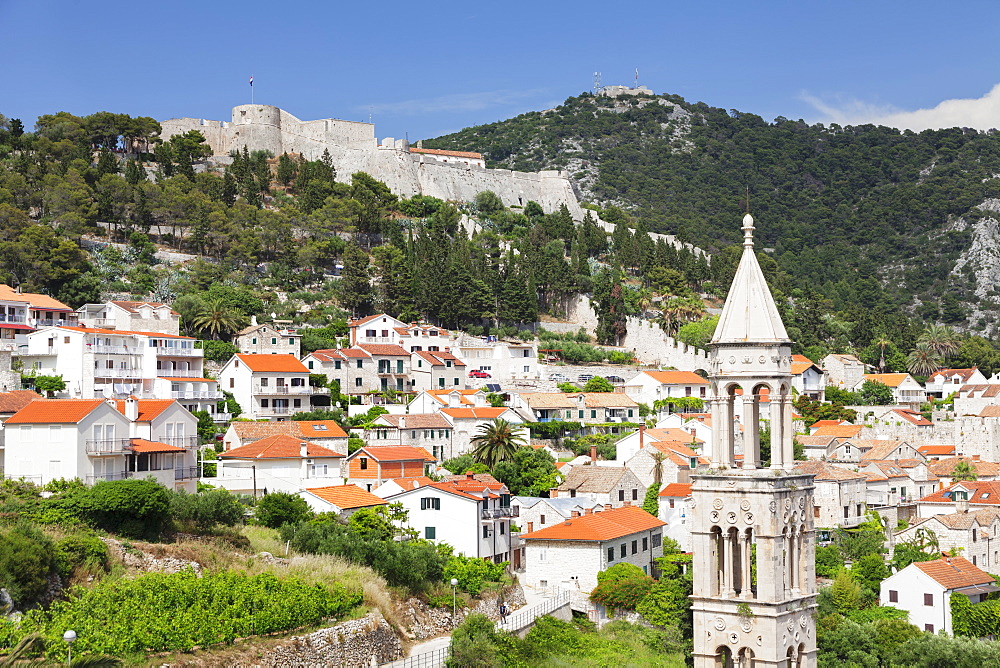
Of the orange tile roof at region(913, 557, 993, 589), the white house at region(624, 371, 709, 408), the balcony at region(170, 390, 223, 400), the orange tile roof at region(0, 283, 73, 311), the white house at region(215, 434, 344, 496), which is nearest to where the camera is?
the white house at region(215, 434, 344, 496)

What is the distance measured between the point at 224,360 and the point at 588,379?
1067 inches

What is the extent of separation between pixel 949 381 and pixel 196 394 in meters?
66.2

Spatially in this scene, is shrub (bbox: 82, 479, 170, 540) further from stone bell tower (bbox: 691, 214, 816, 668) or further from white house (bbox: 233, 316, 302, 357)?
white house (bbox: 233, 316, 302, 357)

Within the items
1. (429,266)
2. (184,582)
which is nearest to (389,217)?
(429,266)

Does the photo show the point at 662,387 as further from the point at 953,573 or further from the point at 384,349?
the point at 953,573

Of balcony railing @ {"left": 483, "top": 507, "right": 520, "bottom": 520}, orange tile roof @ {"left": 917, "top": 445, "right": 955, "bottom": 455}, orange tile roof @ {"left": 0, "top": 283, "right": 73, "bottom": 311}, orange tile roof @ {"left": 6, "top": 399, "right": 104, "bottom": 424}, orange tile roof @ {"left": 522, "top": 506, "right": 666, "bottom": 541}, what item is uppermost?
orange tile roof @ {"left": 0, "top": 283, "right": 73, "bottom": 311}

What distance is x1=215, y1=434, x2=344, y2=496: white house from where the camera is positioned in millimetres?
52000

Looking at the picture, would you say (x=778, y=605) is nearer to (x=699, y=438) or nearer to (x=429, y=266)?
(x=699, y=438)

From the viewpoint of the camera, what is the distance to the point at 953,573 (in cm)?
5366

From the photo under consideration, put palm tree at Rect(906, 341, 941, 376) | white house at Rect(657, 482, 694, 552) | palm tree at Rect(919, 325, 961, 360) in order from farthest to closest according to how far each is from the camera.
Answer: palm tree at Rect(919, 325, 961, 360), palm tree at Rect(906, 341, 941, 376), white house at Rect(657, 482, 694, 552)

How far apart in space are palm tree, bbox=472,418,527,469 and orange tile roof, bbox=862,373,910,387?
45889mm

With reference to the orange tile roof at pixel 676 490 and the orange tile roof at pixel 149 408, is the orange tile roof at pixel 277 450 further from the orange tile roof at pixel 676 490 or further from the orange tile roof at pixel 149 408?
the orange tile roof at pixel 676 490

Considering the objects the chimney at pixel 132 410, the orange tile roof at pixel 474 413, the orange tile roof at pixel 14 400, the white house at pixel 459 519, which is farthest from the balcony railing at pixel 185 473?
the orange tile roof at pixel 474 413

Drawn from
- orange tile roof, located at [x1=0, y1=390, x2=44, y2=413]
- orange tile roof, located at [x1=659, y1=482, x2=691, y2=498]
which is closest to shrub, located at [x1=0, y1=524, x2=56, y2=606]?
orange tile roof, located at [x1=0, y1=390, x2=44, y2=413]
